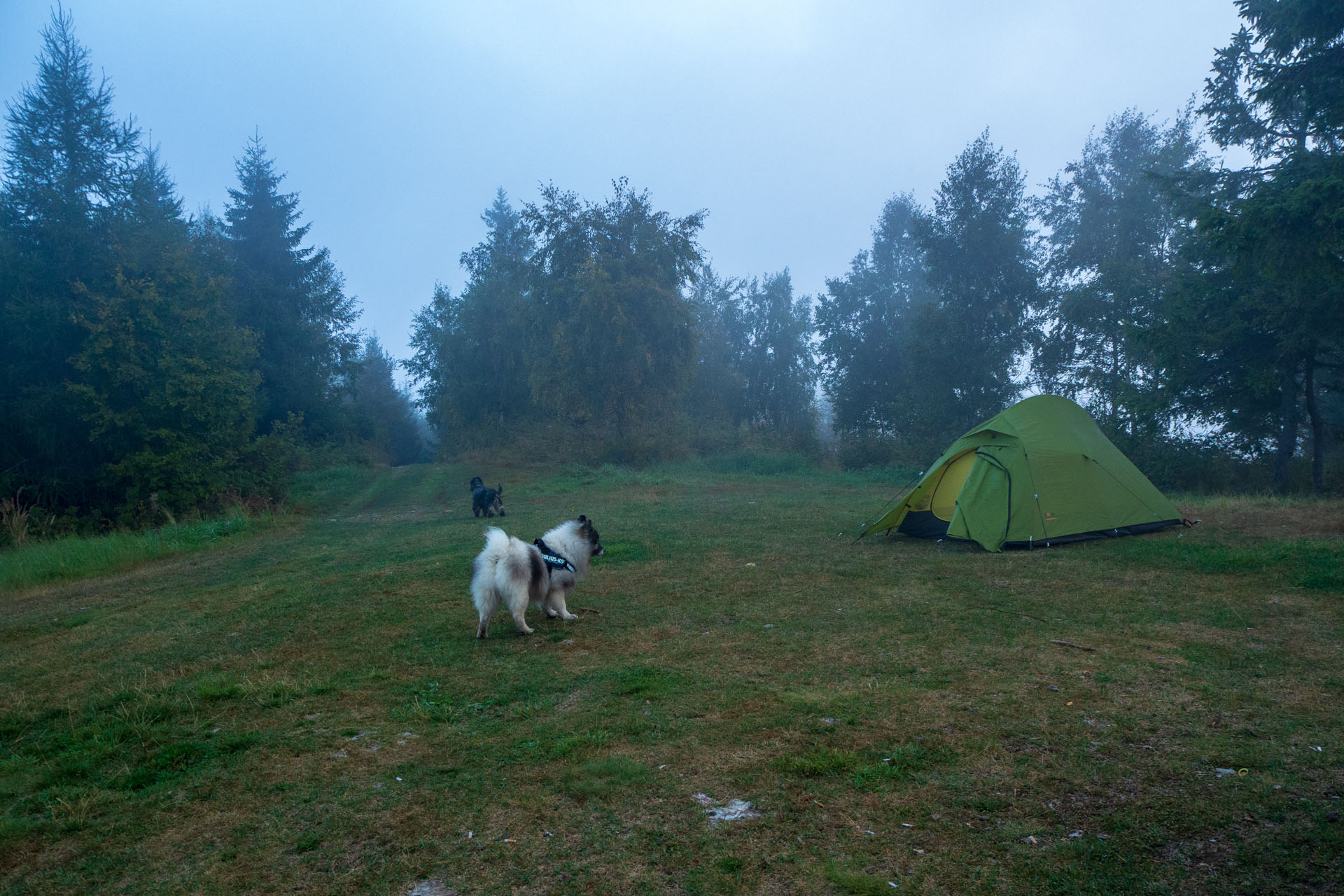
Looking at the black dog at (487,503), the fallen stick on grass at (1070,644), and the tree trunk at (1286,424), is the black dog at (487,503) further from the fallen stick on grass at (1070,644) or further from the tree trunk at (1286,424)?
the tree trunk at (1286,424)

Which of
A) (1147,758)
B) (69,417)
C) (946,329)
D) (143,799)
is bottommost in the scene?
(143,799)

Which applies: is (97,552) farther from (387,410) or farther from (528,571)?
(387,410)

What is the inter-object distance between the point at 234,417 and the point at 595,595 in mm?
14525

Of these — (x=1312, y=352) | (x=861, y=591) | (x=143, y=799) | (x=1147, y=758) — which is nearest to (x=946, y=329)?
(x=1312, y=352)

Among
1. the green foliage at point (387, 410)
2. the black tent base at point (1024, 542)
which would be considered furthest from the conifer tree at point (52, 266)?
the green foliage at point (387, 410)

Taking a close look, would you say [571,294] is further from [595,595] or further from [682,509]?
[595,595]

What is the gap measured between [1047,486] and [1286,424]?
398 inches

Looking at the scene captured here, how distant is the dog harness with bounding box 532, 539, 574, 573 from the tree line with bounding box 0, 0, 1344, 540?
1137 cm

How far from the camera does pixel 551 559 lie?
7.38 m

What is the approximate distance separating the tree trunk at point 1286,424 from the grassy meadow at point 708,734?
27.8 feet

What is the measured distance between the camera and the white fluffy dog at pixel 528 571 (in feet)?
22.2

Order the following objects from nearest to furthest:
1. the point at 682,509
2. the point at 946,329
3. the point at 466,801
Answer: the point at 466,801 < the point at 682,509 < the point at 946,329

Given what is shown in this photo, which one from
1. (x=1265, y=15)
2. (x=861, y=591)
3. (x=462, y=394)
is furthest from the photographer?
(x=462, y=394)

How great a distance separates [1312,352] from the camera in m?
15.2
